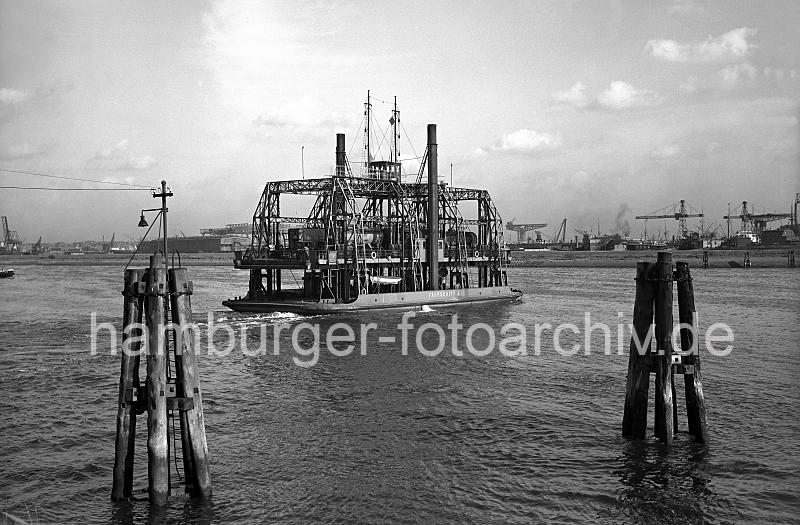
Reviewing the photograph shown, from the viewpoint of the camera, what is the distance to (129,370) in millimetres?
15016

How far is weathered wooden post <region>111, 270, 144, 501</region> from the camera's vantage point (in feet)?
49.0

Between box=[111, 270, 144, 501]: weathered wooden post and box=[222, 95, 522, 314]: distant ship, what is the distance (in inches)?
1573

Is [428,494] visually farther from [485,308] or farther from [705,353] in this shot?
[485,308]

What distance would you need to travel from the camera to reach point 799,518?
1593 cm

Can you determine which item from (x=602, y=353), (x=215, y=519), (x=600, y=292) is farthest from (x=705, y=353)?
(x=600, y=292)

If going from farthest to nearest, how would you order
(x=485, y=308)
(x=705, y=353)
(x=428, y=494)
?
1. (x=485, y=308)
2. (x=705, y=353)
3. (x=428, y=494)

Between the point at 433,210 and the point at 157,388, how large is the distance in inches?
2033

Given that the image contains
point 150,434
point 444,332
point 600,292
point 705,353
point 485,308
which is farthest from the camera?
point 600,292

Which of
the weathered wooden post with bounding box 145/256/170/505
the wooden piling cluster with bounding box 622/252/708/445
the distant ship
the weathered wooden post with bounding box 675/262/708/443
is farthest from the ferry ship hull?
the weathered wooden post with bounding box 145/256/170/505

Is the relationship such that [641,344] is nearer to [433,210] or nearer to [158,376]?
[158,376]

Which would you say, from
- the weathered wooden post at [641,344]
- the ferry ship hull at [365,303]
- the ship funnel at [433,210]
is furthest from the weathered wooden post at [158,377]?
the ship funnel at [433,210]

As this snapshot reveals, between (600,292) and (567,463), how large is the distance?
6735 cm

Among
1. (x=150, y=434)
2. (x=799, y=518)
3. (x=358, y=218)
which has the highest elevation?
(x=358, y=218)

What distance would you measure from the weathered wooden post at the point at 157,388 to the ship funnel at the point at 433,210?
5091 cm
